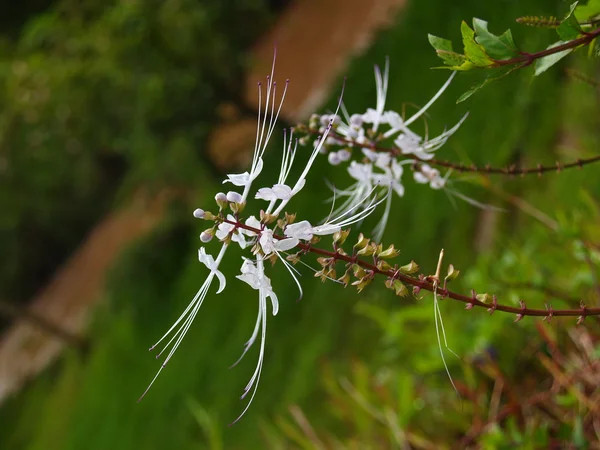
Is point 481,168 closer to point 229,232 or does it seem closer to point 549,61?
point 549,61

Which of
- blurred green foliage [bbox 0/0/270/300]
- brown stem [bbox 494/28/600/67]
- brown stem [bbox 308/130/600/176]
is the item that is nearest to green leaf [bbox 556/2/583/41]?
brown stem [bbox 494/28/600/67]

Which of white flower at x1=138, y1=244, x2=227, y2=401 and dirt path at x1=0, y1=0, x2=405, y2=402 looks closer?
white flower at x1=138, y1=244, x2=227, y2=401

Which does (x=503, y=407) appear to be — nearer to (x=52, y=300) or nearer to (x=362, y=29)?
(x=362, y=29)

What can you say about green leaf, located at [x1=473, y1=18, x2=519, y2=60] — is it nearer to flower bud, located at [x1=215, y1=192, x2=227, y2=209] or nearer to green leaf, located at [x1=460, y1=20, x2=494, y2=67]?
green leaf, located at [x1=460, y1=20, x2=494, y2=67]

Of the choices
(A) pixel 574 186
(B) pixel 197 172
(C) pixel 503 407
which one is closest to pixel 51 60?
(B) pixel 197 172

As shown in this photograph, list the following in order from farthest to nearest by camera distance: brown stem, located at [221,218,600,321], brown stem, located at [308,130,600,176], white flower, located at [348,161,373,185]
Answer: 1. white flower, located at [348,161,373,185]
2. brown stem, located at [308,130,600,176]
3. brown stem, located at [221,218,600,321]

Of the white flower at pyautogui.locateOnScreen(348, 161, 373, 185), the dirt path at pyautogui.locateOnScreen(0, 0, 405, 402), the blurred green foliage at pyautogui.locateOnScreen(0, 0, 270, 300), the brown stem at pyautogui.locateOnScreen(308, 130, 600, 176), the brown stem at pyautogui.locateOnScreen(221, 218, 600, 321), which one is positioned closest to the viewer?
the brown stem at pyautogui.locateOnScreen(221, 218, 600, 321)

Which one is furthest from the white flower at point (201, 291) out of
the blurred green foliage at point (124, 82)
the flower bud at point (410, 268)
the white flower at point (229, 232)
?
the blurred green foliage at point (124, 82)

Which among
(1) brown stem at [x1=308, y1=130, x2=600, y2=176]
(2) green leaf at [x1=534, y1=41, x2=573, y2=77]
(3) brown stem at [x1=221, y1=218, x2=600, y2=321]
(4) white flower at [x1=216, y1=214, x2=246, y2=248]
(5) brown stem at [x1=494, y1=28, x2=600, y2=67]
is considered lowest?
(1) brown stem at [x1=308, y1=130, x2=600, y2=176]
